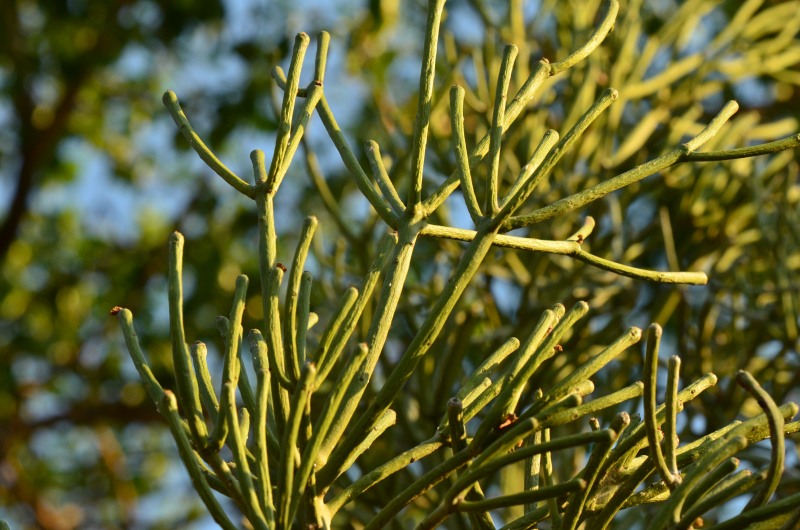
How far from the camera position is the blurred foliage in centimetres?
141

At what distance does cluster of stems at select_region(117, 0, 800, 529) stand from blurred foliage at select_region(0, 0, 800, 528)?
0.32m

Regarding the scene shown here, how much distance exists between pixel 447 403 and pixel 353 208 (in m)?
1.87

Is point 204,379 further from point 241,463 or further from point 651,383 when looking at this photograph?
point 651,383

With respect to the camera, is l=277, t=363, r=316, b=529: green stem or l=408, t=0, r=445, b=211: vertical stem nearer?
l=277, t=363, r=316, b=529: green stem

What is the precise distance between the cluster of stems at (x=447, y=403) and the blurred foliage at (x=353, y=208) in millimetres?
315

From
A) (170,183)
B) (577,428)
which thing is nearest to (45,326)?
(170,183)

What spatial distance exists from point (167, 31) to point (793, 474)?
2577 mm

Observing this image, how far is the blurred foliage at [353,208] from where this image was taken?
1.41m

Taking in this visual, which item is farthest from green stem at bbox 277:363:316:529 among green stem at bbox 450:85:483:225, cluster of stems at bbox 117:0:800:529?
green stem at bbox 450:85:483:225

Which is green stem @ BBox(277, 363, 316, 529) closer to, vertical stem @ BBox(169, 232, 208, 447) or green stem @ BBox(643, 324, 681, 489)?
vertical stem @ BBox(169, 232, 208, 447)

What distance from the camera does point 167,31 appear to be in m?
3.30

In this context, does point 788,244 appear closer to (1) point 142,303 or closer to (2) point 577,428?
(2) point 577,428

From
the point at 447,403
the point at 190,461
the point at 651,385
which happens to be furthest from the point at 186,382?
the point at 651,385

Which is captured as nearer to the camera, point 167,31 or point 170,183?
point 167,31
